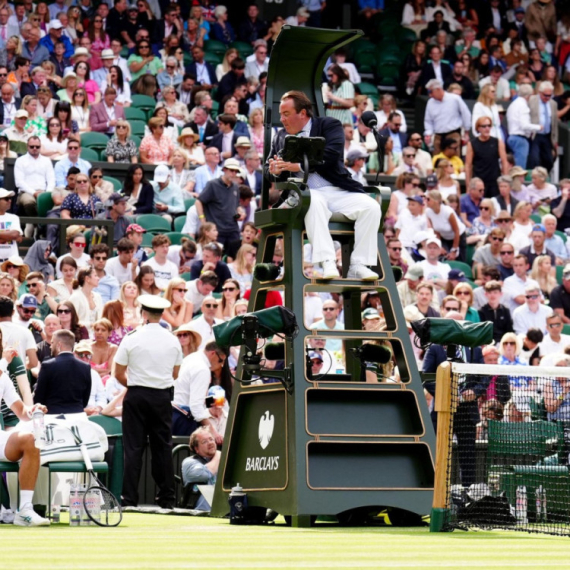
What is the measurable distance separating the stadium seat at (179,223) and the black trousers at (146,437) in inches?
307

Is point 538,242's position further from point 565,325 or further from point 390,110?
point 390,110

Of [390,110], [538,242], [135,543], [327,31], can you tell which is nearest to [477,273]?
[538,242]

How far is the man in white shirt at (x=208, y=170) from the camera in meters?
21.2

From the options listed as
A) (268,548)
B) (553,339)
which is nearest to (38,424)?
(268,548)

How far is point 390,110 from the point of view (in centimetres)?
2505

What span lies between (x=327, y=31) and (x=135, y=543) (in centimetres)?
523

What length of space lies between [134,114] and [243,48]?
202 inches

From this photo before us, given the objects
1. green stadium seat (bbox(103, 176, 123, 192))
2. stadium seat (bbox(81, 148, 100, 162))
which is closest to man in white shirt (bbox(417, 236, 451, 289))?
green stadium seat (bbox(103, 176, 123, 192))

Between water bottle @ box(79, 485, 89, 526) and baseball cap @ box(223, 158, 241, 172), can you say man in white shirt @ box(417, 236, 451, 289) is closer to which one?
baseball cap @ box(223, 158, 241, 172)

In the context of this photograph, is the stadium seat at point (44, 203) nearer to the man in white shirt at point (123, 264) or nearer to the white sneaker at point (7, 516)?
the man in white shirt at point (123, 264)

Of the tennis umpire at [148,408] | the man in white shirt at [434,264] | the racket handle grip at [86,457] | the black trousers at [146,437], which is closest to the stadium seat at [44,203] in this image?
the man in white shirt at [434,264]

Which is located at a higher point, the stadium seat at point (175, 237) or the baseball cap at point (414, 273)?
the stadium seat at point (175, 237)

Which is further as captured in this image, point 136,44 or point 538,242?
point 136,44

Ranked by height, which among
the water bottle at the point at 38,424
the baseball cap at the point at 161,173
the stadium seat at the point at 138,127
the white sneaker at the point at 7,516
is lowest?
the white sneaker at the point at 7,516
